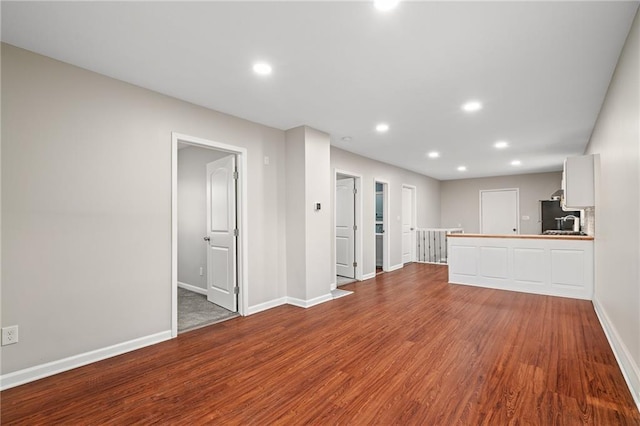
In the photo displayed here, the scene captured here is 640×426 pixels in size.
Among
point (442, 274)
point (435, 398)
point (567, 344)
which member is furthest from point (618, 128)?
point (442, 274)

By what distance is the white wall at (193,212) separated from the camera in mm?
5070

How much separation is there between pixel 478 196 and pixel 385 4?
900 cm

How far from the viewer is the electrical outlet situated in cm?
224

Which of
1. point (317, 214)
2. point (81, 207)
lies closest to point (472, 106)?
point (317, 214)

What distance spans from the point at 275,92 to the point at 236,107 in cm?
65

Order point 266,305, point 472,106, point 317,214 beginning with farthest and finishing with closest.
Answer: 1. point 317,214
2. point 266,305
3. point 472,106

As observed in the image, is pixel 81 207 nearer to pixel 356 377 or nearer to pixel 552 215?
pixel 356 377

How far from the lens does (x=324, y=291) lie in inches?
182

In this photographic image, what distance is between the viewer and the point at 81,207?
8.62ft

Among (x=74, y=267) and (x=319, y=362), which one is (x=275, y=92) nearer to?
(x=74, y=267)

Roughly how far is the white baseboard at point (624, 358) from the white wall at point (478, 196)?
6106 millimetres

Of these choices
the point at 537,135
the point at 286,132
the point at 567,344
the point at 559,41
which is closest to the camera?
the point at 559,41

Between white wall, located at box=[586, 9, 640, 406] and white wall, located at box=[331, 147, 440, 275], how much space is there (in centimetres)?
359

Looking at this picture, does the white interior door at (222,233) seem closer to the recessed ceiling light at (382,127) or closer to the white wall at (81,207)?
the white wall at (81,207)
